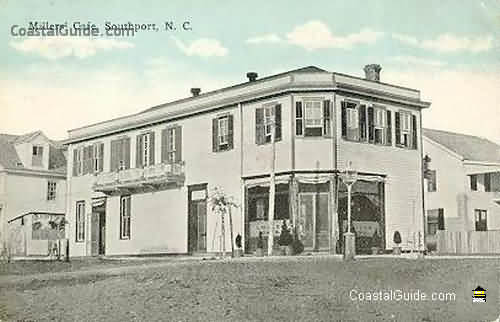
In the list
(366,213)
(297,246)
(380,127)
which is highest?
(380,127)

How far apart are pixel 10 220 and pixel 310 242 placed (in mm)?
4163

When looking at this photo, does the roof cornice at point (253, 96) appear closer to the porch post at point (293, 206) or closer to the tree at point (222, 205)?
the tree at point (222, 205)

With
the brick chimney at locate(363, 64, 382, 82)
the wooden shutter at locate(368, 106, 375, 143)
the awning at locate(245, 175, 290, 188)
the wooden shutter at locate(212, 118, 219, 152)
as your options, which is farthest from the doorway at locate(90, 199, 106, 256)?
the brick chimney at locate(363, 64, 382, 82)

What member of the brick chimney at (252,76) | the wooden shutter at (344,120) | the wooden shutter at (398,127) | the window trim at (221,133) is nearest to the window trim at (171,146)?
the window trim at (221,133)

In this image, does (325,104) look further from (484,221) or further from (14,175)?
(14,175)

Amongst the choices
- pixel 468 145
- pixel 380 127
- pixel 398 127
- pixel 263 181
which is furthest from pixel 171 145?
pixel 468 145

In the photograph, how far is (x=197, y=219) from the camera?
43.3 ft

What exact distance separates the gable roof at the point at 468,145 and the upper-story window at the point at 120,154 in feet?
14.8

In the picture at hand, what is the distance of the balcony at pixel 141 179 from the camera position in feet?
43.4

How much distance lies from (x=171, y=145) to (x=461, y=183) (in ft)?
15.6

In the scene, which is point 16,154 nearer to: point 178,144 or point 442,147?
point 178,144

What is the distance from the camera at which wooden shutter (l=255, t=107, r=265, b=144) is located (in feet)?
42.7

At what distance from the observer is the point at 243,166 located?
511 inches

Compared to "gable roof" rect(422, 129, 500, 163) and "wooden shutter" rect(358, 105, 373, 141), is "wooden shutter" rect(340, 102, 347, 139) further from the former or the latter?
"gable roof" rect(422, 129, 500, 163)
